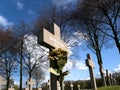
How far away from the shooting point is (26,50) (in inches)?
1041

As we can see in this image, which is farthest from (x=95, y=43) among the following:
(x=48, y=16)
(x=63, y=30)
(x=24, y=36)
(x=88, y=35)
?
(x=24, y=36)

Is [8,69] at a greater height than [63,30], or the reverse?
[63,30]

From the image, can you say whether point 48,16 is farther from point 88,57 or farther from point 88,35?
point 88,57

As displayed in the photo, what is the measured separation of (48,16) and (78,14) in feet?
11.0

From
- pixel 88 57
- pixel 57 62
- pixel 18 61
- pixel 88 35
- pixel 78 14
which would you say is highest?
pixel 78 14

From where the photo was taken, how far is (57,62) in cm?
475

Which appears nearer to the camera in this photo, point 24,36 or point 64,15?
point 64,15

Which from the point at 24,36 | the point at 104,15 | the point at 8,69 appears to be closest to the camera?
the point at 104,15

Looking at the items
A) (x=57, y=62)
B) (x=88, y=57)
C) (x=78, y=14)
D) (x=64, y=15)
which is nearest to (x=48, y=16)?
(x=64, y=15)

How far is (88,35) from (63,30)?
280cm

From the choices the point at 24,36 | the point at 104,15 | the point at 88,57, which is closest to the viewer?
the point at 88,57

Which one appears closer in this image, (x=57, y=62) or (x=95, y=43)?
(x=57, y=62)

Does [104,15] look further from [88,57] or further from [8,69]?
[8,69]

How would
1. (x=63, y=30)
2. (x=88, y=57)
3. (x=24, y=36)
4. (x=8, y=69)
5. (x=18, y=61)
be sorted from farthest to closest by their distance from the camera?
1. (x=8, y=69)
2. (x=18, y=61)
3. (x=24, y=36)
4. (x=63, y=30)
5. (x=88, y=57)
